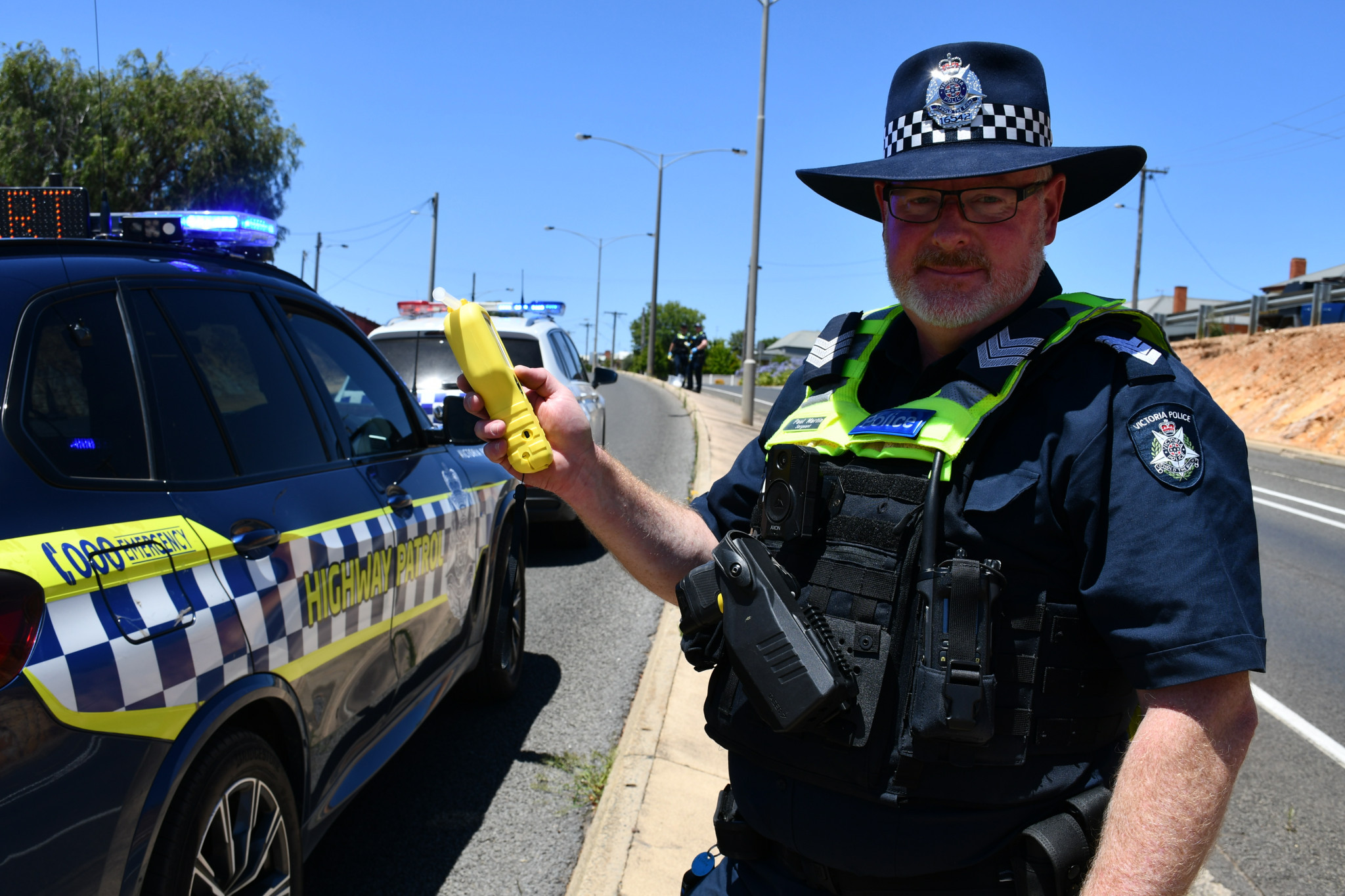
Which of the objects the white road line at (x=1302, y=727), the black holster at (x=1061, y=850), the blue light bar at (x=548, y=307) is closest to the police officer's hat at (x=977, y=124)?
the black holster at (x=1061, y=850)

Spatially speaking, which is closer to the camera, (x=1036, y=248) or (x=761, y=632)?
(x=761, y=632)

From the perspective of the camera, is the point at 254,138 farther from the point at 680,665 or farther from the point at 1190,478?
the point at 1190,478

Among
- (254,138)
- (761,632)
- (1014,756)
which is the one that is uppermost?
(254,138)

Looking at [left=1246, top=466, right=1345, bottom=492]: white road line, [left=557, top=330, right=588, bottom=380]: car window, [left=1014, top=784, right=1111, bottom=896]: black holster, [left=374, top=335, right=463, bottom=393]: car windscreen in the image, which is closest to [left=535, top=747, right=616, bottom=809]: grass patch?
[left=1014, top=784, right=1111, bottom=896]: black holster

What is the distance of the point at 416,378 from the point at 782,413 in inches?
242

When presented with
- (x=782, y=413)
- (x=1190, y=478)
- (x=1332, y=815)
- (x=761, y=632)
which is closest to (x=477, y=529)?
(x=782, y=413)

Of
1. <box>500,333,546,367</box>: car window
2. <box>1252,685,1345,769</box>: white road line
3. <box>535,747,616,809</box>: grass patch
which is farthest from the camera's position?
<box>500,333,546,367</box>: car window

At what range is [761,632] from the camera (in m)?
1.55

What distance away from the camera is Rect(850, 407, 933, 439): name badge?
1.59 meters

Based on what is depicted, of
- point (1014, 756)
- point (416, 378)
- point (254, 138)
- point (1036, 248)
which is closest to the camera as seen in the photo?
point (1014, 756)

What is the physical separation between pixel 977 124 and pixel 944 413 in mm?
551

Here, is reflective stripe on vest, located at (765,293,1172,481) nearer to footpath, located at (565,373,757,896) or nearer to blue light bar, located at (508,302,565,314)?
footpath, located at (565,373,757,896)

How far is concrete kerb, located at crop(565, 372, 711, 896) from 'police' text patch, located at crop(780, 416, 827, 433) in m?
1.07

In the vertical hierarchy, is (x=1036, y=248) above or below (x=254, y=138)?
below
